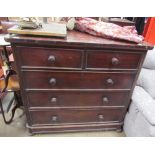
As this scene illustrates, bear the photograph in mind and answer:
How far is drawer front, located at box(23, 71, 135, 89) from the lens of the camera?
110cm

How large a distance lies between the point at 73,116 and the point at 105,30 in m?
0.78

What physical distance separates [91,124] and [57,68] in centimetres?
68

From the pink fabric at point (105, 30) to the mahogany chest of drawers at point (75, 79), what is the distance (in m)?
0.05

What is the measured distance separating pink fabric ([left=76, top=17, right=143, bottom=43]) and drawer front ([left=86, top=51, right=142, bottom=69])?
0.12 meters

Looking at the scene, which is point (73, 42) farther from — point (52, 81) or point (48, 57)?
point (52, 81)

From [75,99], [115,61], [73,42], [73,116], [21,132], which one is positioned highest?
[73,42]

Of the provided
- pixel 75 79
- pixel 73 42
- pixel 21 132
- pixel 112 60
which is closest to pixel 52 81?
pixel 75 79

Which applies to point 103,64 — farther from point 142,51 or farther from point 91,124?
point 91,124

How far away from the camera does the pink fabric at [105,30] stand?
1075mm

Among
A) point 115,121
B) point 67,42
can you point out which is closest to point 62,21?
point 67,42

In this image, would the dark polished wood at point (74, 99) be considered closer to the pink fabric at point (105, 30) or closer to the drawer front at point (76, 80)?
the drawer front at point (76, 80)

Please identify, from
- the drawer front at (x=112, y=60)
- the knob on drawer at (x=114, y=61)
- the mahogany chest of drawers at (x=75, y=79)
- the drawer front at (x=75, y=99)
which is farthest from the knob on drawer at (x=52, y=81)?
the knob on drawer at (x=114, y=61)

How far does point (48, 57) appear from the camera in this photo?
1018mm
